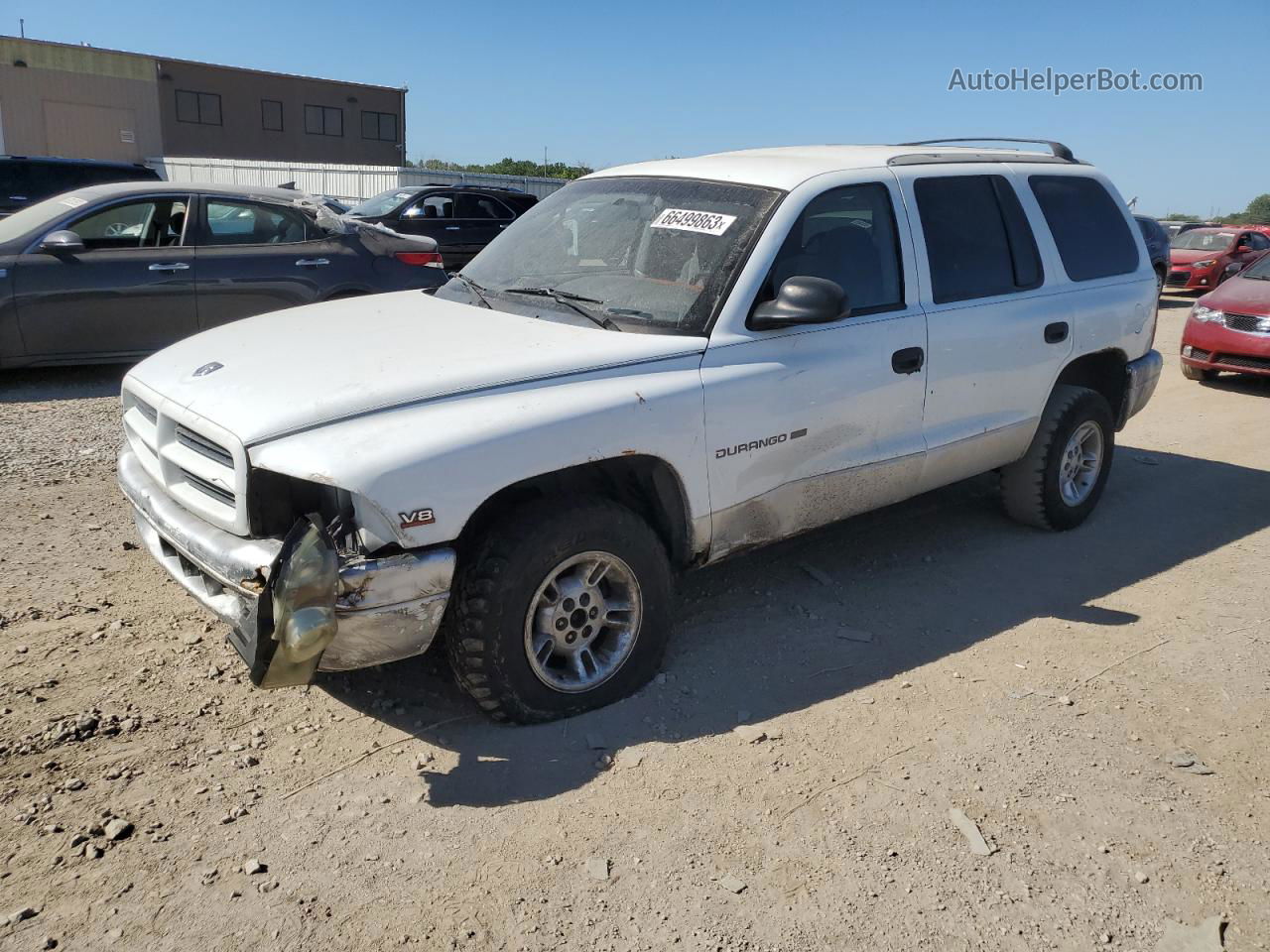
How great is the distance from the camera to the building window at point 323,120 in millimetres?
47188

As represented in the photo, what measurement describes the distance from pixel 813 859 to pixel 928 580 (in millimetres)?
2344

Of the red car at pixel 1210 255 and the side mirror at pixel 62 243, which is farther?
the red car at pixel 1210 255

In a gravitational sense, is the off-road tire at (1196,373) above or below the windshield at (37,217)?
below

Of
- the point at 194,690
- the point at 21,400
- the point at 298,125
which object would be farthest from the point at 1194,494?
the point at 298,125

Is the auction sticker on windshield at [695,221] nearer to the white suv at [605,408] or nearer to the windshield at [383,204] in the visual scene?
the white suv at [605,408]

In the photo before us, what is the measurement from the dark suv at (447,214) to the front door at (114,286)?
7.59 meters

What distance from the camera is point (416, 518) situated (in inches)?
121

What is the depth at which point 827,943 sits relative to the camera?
2.66 metres

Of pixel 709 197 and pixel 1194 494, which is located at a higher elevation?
pixel 709 197

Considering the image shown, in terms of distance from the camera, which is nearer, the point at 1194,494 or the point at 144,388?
the point at 144,388

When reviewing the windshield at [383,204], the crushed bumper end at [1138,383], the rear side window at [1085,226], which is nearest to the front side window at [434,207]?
the windshield at [383,204]

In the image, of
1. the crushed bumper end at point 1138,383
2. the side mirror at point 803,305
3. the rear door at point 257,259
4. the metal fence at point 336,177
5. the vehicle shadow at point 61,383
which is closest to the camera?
the side mirror at point 803,305

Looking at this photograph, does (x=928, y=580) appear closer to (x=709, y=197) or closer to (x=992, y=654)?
(x=992, y=654)

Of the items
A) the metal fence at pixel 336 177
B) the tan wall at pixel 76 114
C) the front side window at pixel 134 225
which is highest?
the tan wall at pixel 76 114
